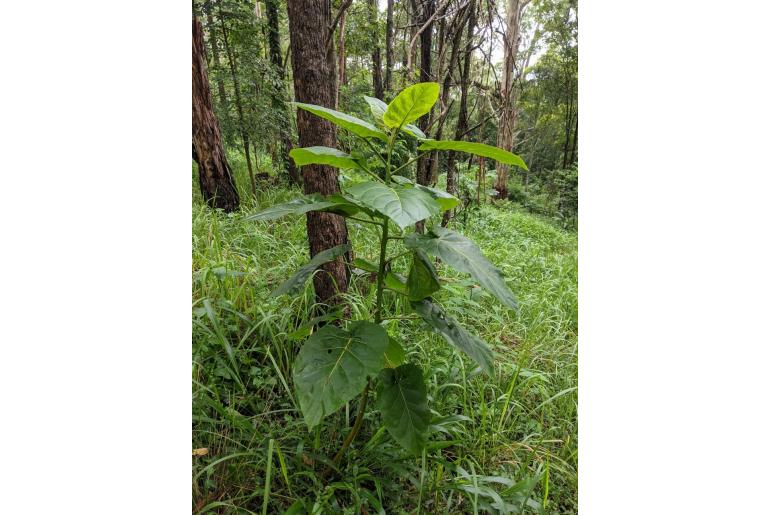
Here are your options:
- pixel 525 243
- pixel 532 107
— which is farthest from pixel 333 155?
pixel 532 107

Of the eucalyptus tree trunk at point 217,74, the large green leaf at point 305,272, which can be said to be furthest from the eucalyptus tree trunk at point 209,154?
the large green leaf at point 305,272

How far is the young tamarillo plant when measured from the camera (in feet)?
1.93

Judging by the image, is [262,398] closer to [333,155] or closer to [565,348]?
[333,155]

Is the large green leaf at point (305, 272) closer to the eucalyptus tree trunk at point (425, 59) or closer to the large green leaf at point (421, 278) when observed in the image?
the large green leaf at point (421, 278)

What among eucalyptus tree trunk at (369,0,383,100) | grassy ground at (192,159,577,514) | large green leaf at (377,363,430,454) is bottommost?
grassy ground at (192,159,577,514)

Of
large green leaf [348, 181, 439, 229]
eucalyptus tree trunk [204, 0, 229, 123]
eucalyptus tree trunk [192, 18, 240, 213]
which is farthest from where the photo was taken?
eucalyptus tree trunk [204, 0, 229, 123]

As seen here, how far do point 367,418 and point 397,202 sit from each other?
69 cm

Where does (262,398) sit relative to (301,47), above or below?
below

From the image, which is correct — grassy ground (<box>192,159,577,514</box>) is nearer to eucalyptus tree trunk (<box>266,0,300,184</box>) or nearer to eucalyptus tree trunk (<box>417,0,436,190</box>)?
eucalyptus tree trunk (<box>417,0,436,190</box>)

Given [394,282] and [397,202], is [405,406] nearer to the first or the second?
[394,282]

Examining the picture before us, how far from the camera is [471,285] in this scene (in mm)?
1624

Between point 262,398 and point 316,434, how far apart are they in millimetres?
239

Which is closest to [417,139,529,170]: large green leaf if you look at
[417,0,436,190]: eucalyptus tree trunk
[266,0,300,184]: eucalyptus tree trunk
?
[417,0,436,190]: eucalyptus tree trunk

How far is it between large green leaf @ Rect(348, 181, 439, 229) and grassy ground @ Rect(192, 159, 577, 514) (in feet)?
1.33
